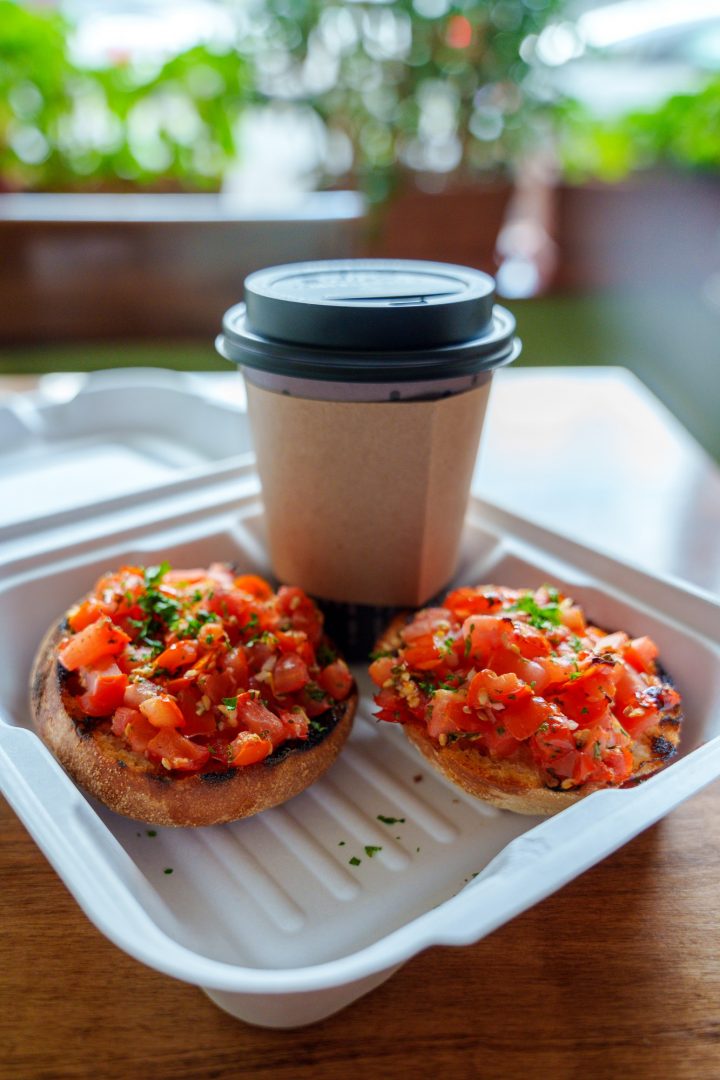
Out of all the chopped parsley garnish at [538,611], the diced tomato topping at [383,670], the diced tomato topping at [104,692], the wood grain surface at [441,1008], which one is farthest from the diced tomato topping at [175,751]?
the chopped parsley garnish at [538,611]

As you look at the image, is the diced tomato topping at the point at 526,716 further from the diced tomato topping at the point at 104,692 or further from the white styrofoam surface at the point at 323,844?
the diced tomato topping at the point at 104,692

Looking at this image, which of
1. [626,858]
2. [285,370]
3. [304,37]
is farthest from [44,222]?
[626,858]

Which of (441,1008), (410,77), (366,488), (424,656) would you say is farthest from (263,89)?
(441,1008)

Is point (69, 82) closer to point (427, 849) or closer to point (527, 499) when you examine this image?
point (527, 499)

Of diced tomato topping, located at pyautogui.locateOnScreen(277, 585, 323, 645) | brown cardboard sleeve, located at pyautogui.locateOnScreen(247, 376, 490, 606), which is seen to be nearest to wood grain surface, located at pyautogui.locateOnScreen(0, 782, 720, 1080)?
diced tomato topping, located at pyautogui.locateOnScreen(277, 585, 323, 645)

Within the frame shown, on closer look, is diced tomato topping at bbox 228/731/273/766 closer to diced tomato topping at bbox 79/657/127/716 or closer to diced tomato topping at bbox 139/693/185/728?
diced tomato topping at bbox 139/693/185/728

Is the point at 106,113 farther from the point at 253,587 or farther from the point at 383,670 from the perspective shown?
the point at 383,670

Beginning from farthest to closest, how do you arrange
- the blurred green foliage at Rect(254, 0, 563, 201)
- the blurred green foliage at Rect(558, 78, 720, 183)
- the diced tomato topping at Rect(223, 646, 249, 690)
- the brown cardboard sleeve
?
1. the blurred green foliage at Rect(558, 78, 720, 183)
2. the blurred green foliage at Rect(254, 0, 563, 201)
3. the brown cardboard sleeve
4. the diced tomato topping at Rect(223, 646, 249, 690)
